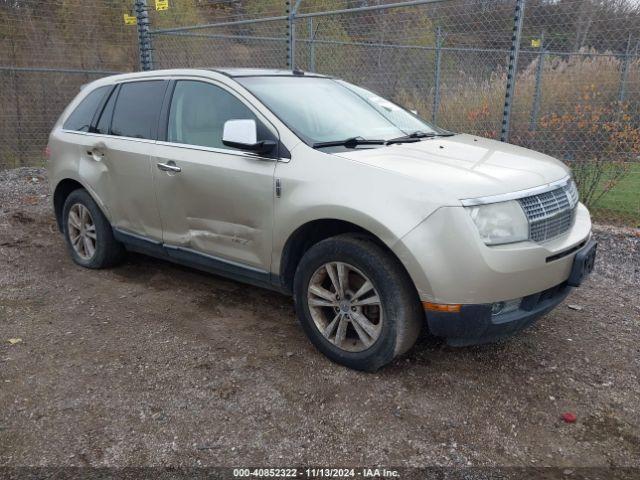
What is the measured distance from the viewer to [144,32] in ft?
29.5

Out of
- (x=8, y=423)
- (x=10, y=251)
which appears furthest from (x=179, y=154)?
(x=10, y=251)

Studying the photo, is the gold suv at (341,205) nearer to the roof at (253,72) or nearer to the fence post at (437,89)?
the roof at (253,72)

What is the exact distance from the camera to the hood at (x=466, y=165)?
2.90m

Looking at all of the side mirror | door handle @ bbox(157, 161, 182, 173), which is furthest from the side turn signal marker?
door handle @ bbox(157, 161, 182, 173)

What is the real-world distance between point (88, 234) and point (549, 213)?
3.95 meters

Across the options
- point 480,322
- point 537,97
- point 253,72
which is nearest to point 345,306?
point 480,322

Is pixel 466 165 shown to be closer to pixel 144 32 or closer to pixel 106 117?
pixel 106 117

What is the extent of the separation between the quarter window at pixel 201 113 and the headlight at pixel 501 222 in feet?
5.06

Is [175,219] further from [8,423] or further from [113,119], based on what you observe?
[8,423]

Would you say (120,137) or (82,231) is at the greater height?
(120,137)

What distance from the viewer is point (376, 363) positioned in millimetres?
3191

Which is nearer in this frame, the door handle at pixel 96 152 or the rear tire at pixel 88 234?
the door handle at pixel 96 152

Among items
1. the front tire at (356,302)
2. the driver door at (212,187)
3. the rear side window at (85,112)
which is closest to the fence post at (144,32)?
the rear side window at (85,112)

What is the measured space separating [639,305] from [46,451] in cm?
423
